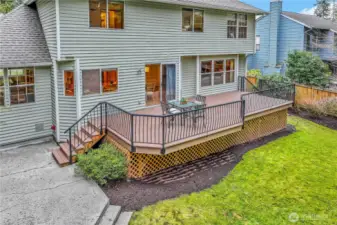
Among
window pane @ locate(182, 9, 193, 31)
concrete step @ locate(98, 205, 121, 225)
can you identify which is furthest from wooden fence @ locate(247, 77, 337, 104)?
concrete step @ locate(98, 205, 121, 225)

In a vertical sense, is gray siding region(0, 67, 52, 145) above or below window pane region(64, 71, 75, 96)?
below

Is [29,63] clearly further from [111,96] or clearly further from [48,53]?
[111,96]

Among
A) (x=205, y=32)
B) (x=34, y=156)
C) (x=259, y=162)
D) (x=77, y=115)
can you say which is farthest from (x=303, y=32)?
(x=34, y=156)

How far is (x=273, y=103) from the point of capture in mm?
12211

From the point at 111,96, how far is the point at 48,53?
276 centimetres

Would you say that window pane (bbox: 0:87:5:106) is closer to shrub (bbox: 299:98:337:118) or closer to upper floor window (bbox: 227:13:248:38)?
upper floor window (bbox: 227:13:248:38)

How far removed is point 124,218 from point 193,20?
970 centimetres

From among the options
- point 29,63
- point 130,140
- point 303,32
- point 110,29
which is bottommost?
point 130,140

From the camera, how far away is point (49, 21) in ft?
32.9

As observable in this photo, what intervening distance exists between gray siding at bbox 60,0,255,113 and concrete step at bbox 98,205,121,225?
465cm

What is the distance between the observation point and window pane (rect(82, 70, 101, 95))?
10.1 m

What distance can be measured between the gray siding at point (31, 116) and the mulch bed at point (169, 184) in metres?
4.59

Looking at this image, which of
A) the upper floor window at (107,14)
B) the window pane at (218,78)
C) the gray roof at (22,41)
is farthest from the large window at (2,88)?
the window pane at (218,78)

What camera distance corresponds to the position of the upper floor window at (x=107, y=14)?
32.7 ft
